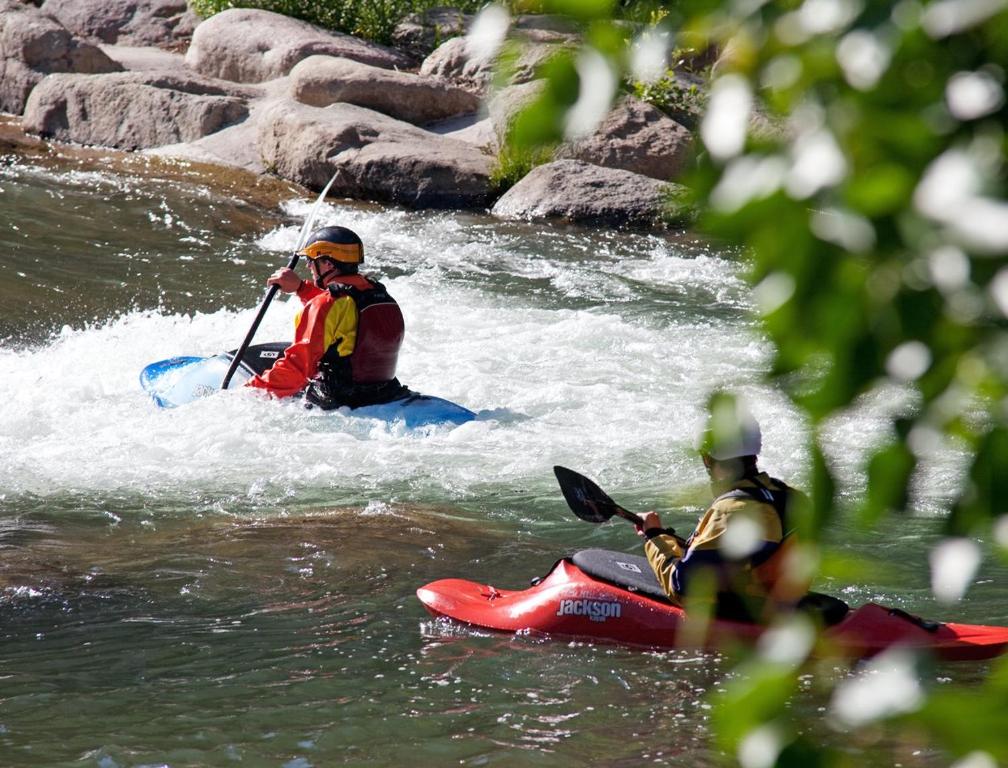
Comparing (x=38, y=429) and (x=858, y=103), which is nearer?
(x=858, y=103)

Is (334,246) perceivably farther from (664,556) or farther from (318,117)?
(318,117)

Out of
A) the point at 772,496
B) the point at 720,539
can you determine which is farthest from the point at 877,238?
the point at 772,496

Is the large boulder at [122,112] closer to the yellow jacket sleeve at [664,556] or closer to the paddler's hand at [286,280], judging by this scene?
the paddler's hand at [286,280]

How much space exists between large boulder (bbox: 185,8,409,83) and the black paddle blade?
1312cm

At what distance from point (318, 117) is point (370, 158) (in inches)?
40.0

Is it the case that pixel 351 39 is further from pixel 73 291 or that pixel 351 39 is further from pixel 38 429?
pixel 38 429

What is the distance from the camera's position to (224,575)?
→ 18.5 feet

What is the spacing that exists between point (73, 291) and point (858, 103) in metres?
11.2

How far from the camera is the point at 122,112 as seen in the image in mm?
15836

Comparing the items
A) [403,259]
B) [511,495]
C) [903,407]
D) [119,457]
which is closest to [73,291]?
[403,259]

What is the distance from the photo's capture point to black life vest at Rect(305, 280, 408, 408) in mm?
7949

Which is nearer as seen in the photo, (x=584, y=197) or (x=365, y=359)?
(x=365, y=359)

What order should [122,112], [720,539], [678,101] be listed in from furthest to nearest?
1. [678,101]
2. [122,112]
3. [720,539]

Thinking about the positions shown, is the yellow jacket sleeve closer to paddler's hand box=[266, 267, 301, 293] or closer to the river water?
the river water
